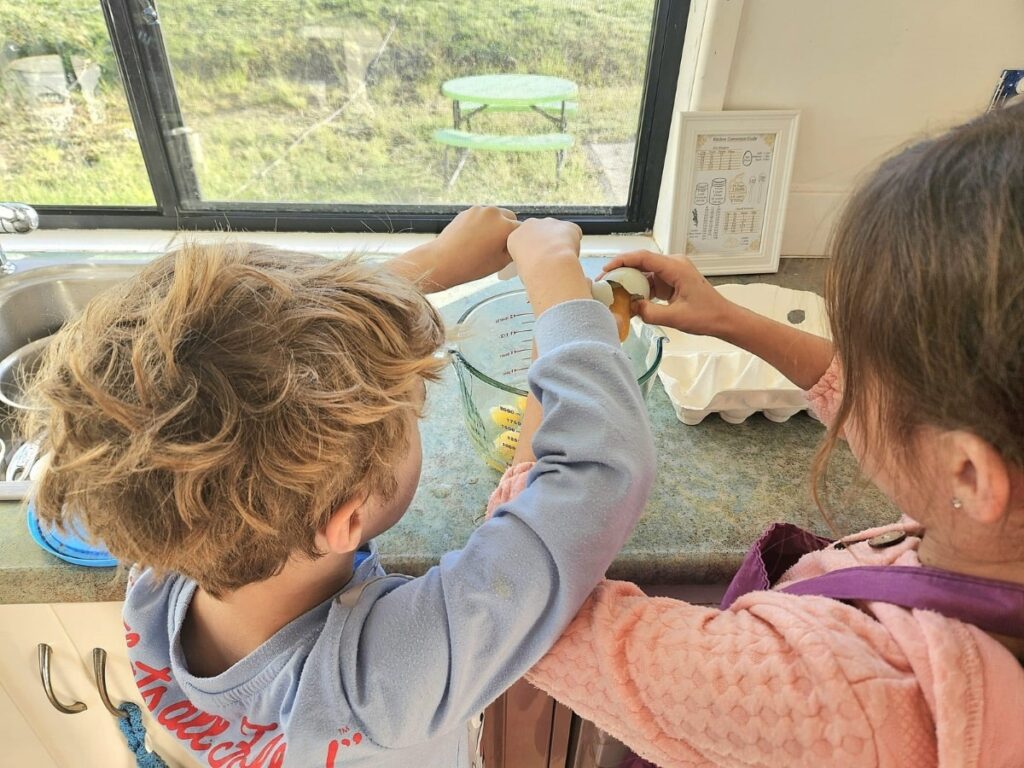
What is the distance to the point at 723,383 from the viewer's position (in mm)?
926

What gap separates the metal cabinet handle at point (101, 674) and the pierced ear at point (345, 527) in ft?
1.70

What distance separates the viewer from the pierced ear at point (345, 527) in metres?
0.53

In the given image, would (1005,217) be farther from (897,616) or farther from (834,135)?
(834,135)

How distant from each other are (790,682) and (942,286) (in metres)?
0.25

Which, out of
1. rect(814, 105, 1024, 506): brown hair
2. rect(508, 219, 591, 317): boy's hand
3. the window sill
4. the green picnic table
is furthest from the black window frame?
rect(814, 105, 1024, 506): brown hair

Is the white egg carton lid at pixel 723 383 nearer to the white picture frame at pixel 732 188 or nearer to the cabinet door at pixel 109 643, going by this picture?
the white picture frame at pixel 732 188

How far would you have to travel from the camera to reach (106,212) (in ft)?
4.23

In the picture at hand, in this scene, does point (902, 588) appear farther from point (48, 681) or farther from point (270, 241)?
point (270, 241)

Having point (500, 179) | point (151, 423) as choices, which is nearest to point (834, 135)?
point (500, 179)

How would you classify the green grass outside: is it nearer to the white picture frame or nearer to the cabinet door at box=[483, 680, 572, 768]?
the white picture frame

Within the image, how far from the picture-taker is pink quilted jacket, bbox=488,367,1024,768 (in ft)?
1.34

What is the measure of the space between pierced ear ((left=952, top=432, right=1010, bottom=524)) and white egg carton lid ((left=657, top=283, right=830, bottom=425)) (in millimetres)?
438

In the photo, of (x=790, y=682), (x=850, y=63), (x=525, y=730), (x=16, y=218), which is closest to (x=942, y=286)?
(x=790, y=682)

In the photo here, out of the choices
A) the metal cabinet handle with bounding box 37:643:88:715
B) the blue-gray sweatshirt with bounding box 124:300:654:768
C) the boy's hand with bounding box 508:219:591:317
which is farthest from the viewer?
the metal cabinet handle with bounding box 37:643:88:715
